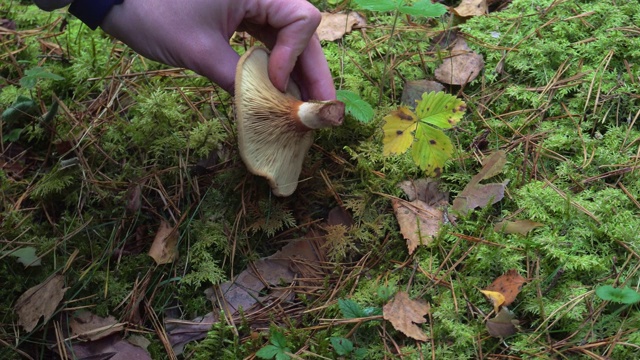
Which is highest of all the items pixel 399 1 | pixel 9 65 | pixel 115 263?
pixel 399 1

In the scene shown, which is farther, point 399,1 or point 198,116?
point 198,116

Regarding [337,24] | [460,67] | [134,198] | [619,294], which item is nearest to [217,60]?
[134,198]

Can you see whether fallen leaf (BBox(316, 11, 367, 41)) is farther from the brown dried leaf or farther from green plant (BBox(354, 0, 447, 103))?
the brown dried leaf

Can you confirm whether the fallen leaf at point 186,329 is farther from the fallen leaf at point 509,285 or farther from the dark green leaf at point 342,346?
the fallen leaf at point 509,285

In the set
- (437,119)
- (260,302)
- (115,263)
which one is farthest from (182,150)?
(437,119)

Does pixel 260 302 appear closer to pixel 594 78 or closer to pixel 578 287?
pixel 578 287

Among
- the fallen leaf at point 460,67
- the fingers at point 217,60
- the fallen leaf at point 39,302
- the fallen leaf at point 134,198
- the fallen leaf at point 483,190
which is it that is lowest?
the fallen leaf at point 39,302

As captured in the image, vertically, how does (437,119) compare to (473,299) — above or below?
above

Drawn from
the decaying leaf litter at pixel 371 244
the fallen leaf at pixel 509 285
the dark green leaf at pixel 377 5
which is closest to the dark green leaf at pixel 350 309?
the decaying leaf litter at pixel 371 244
